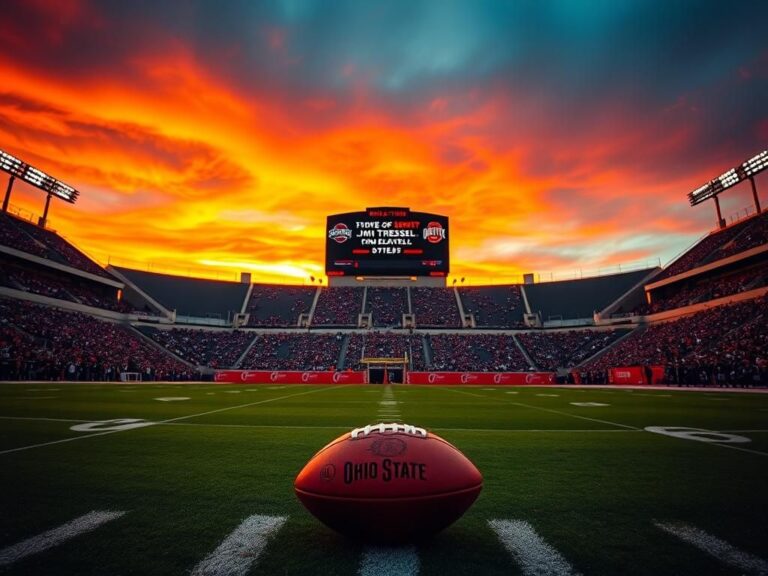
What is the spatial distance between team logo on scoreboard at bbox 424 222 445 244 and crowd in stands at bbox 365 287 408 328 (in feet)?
32.6

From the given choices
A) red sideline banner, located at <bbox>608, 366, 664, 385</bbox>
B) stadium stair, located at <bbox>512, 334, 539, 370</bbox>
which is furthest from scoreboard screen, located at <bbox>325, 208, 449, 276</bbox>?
red sideline banner, located at <bbox>608, 366, 664, 385</bbox>

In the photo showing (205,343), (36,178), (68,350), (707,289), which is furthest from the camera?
(205,343)

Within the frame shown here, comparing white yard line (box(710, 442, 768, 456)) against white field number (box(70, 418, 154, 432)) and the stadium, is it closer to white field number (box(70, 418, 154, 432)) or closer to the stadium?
the stadium

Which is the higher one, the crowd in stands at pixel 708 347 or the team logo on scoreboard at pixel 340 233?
the team logo on scoreboard at pixel 340 233

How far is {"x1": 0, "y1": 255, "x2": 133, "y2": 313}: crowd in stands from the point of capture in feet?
113

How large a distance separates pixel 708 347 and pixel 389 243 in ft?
96.3

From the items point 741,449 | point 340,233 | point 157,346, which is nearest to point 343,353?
point 340,233

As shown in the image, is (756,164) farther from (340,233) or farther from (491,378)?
(340,233)

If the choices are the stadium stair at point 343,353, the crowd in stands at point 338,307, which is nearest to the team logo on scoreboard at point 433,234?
the crowd in stands at point 338,307

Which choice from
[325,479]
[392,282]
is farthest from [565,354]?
[325,479]

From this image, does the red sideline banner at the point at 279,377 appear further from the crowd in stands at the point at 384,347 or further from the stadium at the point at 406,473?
the stadium at the point at 406,473

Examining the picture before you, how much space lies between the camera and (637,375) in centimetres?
3073

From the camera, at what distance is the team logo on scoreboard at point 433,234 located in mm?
48156

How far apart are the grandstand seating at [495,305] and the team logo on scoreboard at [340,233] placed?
17.2 metres
